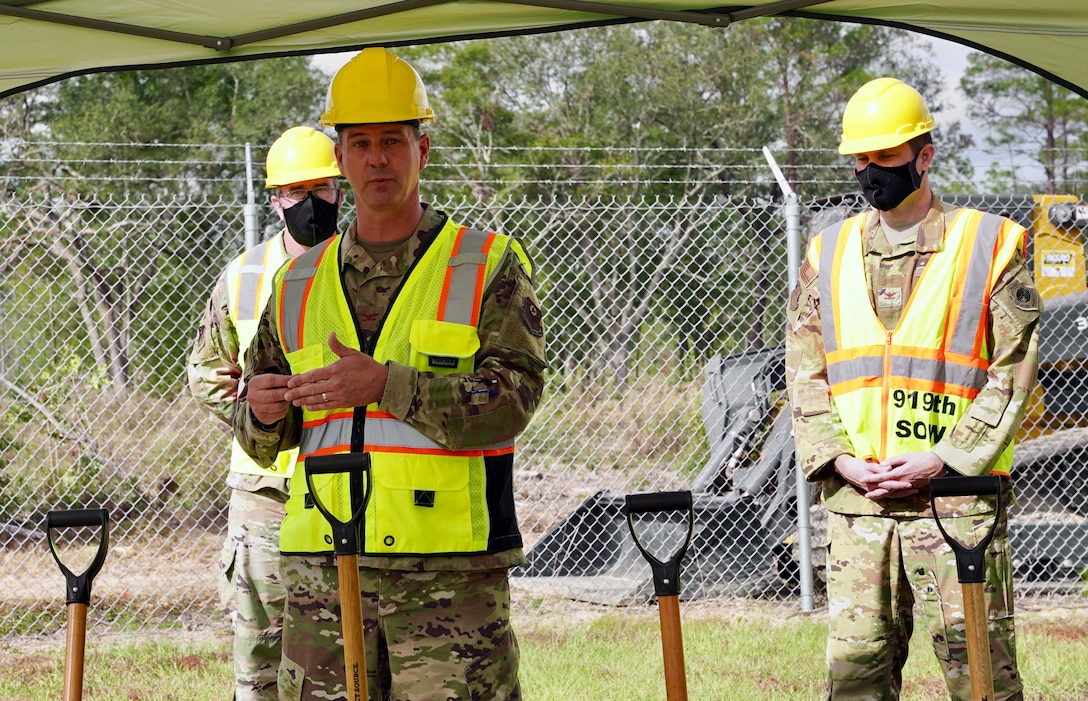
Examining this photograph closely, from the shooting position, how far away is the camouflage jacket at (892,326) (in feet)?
12.0

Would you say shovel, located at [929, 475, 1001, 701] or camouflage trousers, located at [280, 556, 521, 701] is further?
camouflage trousers, located at [280, 556, 521, 701]

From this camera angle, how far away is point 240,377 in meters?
4.36

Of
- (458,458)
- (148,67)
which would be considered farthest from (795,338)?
(148,67)

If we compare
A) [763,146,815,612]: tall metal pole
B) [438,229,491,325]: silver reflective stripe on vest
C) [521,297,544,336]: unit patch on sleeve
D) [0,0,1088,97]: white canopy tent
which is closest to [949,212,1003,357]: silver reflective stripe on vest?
[0,0,1088,97]: white canopy tent

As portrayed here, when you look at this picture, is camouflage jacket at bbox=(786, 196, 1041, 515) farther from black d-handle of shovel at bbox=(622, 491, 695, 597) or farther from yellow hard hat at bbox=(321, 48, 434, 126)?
yellow hard hat at bbox=(321, 48, 434, 126)

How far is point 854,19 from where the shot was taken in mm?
3801

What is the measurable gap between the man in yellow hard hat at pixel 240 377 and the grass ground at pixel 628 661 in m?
2.01

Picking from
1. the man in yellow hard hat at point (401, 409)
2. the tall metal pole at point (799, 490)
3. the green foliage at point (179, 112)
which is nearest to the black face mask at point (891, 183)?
the man in yellow hard hat at point (401, 409)

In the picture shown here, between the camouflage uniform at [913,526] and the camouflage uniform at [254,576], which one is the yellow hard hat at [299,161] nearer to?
the camouflage uniform at [254,576]

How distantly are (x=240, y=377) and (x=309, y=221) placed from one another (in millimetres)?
625

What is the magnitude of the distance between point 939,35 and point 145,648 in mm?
5186

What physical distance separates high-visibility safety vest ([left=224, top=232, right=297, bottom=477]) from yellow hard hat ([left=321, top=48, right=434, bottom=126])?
1.33m

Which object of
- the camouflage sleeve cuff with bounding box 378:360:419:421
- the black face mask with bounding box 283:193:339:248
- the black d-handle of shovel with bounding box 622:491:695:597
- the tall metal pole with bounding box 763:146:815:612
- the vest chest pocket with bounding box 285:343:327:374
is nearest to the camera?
the black d-handle of shovel with bounding box 622:491:695:597

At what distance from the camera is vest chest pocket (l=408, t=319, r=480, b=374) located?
2885mm
